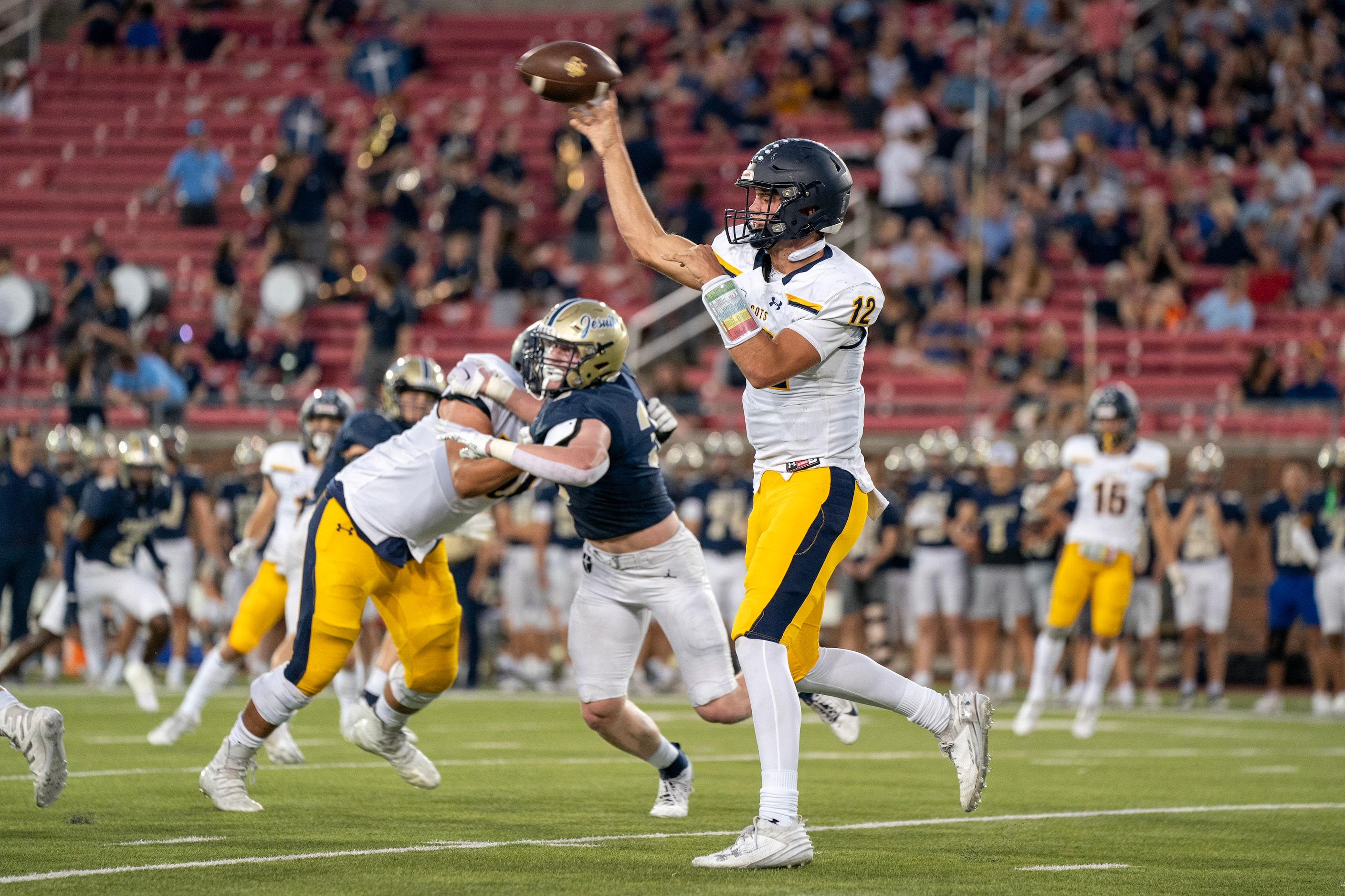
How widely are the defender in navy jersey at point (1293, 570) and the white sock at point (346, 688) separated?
22.4 feet

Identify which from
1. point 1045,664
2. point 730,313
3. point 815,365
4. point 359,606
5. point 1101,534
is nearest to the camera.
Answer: point 730,313

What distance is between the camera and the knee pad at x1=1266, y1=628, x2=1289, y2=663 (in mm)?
13312

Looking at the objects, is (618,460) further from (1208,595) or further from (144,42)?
(144,42)

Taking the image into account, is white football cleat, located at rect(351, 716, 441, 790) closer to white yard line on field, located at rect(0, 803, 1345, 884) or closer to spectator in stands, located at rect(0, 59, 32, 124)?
white yard line on field, located at rect(0, 803, 1345, 884)

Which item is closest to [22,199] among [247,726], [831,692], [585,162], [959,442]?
[585,162]

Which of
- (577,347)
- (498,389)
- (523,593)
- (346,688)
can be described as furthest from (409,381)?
(523,593)

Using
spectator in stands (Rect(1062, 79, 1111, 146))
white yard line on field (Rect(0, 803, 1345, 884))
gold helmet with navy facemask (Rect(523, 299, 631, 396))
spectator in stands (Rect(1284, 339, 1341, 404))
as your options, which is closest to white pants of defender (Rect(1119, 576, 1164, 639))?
spectator in stands (Rect(1284, 339, 1341, 404))

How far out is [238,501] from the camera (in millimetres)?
15250

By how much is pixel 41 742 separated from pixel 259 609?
3458 mm

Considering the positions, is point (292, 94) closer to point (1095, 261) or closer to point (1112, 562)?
point (1095, 261)

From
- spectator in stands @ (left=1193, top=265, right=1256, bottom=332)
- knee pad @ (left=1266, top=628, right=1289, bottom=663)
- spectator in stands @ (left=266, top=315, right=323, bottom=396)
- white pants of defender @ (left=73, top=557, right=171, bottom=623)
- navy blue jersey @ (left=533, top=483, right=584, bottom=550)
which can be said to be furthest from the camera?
spectator in stands @ (left=266, top=315, right=323, bottom=396)

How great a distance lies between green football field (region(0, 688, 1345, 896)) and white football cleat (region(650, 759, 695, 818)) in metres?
0.12

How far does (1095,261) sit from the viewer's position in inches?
656

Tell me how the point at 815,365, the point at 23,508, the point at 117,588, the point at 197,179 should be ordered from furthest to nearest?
1. the point at 197,179
2. the point at 23,508
3. the point at 117,588
4. the point at 815,365
